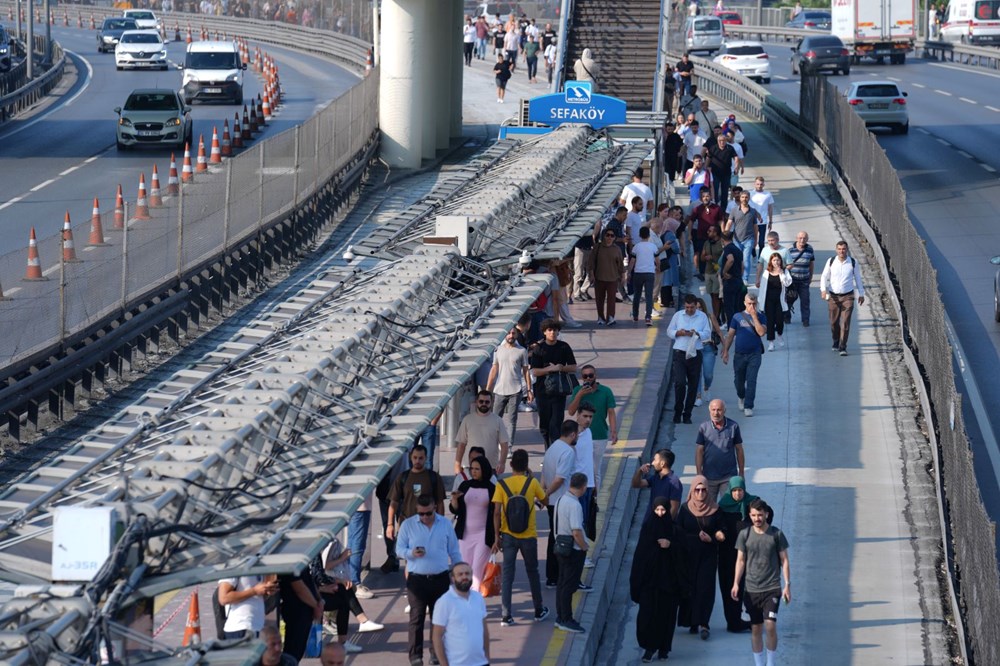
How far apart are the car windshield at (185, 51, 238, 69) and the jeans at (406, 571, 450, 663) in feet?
144

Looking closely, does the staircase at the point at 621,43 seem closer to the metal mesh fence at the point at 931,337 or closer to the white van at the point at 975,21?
the metal mesh fence at the point at 931,337

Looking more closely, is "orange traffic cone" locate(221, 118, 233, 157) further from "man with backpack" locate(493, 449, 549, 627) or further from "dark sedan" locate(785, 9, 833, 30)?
"dark sedan" locate(785, 9, 833, 30)

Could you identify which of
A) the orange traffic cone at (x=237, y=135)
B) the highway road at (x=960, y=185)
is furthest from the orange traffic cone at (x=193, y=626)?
the orange traffic cone at (x=237, y=135)

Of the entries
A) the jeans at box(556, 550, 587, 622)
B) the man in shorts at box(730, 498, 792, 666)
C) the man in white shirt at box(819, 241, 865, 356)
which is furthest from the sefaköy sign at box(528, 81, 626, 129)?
the jeans at box(556, 550, 587, 622)

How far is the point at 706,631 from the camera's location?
49.2 feet

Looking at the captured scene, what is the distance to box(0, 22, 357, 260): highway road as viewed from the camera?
3362 centimetres

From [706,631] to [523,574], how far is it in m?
1.70

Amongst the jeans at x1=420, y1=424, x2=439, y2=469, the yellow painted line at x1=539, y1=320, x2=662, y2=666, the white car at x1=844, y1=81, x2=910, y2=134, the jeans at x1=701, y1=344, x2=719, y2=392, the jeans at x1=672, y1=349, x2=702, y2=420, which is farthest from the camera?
the white car at x1=844, y1=81, x2=910, y2=134

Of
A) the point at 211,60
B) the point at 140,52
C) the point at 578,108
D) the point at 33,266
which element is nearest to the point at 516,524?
the point at 33,266

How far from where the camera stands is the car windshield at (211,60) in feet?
180

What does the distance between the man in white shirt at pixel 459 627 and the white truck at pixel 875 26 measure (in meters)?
60.5

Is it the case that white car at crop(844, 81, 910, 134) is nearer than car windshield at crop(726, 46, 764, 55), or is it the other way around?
white car at crop(844, 81, 910, 134)

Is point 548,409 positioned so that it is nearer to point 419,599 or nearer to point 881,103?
point 419,599

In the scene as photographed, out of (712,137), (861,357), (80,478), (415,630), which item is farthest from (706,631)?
(712,137)
